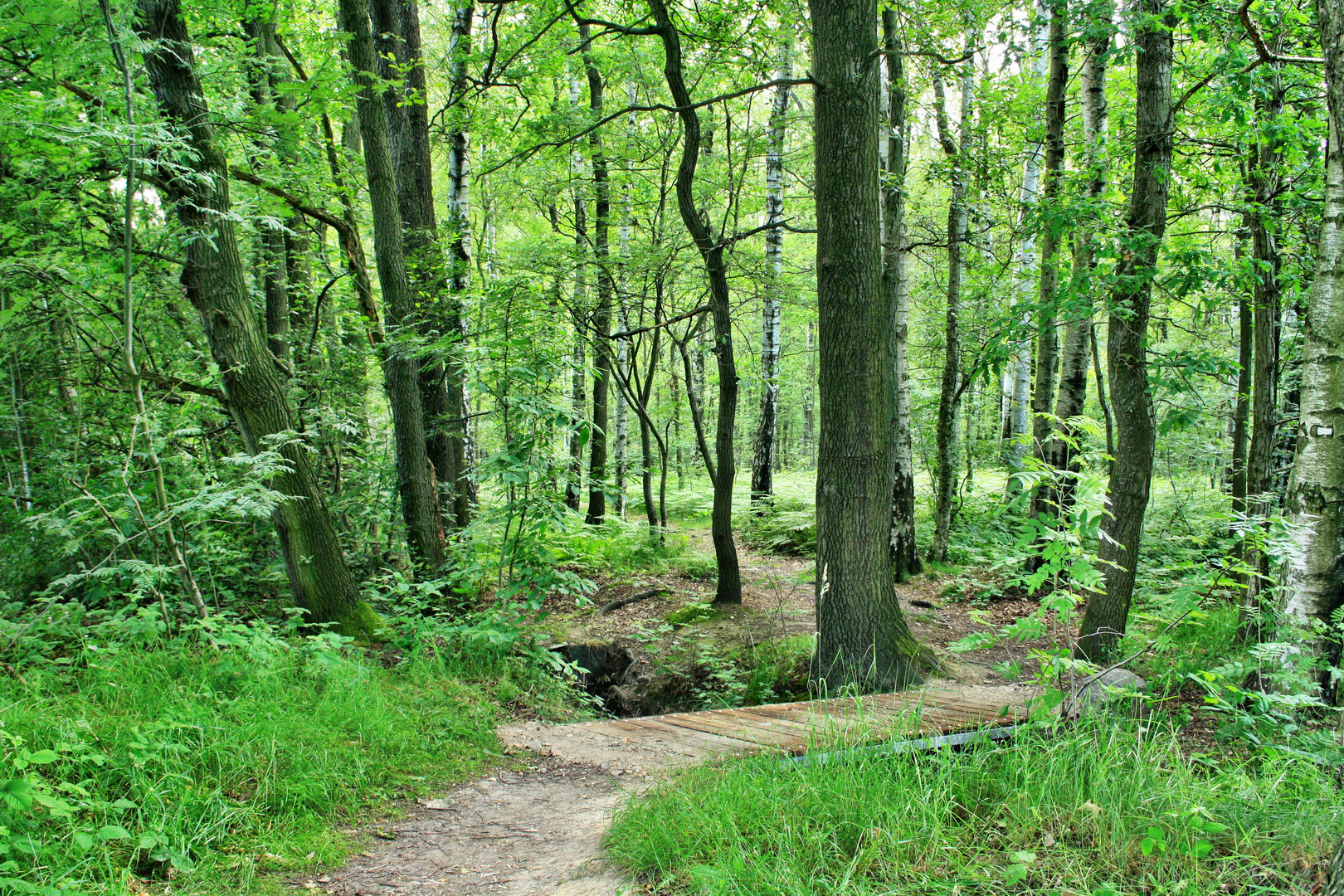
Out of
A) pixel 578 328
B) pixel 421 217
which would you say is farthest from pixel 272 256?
pixel 578 328

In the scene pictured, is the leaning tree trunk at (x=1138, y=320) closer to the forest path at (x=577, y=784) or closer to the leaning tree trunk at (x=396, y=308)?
the forest path at (x=577, y=784)

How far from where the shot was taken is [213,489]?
495cm

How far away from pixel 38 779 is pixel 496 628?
326 cm

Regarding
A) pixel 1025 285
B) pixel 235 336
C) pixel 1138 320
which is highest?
pixel 1025 285

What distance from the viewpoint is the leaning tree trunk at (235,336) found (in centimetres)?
498

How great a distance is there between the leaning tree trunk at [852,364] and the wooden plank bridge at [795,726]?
0.57 metres

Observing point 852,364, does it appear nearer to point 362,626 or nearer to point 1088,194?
point 1088,194

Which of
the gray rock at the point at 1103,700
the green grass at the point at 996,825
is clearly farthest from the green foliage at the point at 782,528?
the green grass at the point at 996,825

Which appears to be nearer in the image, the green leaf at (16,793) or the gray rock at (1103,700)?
the green leaf at (16,793)

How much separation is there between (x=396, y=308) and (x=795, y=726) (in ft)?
20.0

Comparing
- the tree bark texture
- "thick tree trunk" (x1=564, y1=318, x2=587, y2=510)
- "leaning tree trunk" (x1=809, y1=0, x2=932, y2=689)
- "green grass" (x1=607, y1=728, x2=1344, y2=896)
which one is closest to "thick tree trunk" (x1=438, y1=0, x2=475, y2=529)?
"thick tree trunk" (x1=564, y1=318, x2=587, y2=510)

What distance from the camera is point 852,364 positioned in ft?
16.6

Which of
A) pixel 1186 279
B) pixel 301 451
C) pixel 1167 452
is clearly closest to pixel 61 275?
pixel 301 451

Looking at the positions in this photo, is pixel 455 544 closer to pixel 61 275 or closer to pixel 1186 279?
pixel 61 275
